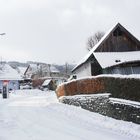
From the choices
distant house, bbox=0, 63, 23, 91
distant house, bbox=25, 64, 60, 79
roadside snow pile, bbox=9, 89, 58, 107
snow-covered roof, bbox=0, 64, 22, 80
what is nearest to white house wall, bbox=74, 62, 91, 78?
roadside snow pile, bbox=9, 89, 58, 107

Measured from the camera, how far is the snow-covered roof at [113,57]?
3885 cm

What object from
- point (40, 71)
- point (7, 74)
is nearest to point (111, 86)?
Answer: point (7, 74)

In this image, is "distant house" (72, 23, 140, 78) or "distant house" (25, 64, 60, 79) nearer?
"distant house" (72, 23, 140, 78)

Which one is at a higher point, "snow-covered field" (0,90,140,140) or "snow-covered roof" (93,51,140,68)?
"snow-covered roof" (93,51,140,68)

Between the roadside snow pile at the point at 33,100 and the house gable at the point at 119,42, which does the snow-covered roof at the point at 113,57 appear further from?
the roadside snow pile at the point at 33,100

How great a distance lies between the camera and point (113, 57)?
4097 cm

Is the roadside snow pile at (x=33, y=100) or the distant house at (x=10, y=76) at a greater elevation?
the distant house at (x=10, y=76)

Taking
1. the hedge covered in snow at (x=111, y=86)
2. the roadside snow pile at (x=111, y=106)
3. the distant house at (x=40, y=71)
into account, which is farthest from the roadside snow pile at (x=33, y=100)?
the distant house at (x=40, y=71)

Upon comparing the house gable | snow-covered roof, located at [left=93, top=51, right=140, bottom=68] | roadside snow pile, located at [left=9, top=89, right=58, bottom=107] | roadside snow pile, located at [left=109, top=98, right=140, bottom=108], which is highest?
the house gable

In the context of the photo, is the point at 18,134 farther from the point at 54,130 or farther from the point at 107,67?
the point at 107,67

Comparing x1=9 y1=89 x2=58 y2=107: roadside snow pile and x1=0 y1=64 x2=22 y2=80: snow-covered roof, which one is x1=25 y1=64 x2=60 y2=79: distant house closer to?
x1=0 y1=64 x2=22 y2=80: snow-covered roof

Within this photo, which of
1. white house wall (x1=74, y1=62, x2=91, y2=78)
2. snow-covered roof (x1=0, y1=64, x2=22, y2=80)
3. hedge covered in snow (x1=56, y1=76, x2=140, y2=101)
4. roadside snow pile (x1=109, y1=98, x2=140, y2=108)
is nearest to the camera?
roadside snow pile (x1=109, y1=98, x2=140, y2=108)

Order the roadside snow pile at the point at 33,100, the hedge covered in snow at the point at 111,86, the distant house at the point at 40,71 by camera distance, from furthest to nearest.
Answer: the distant house at the point at 40,71
the roadside snow pile at the point at 33,100
the hedge covered in snow at the point at 111,86

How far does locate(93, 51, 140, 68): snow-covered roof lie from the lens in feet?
127
